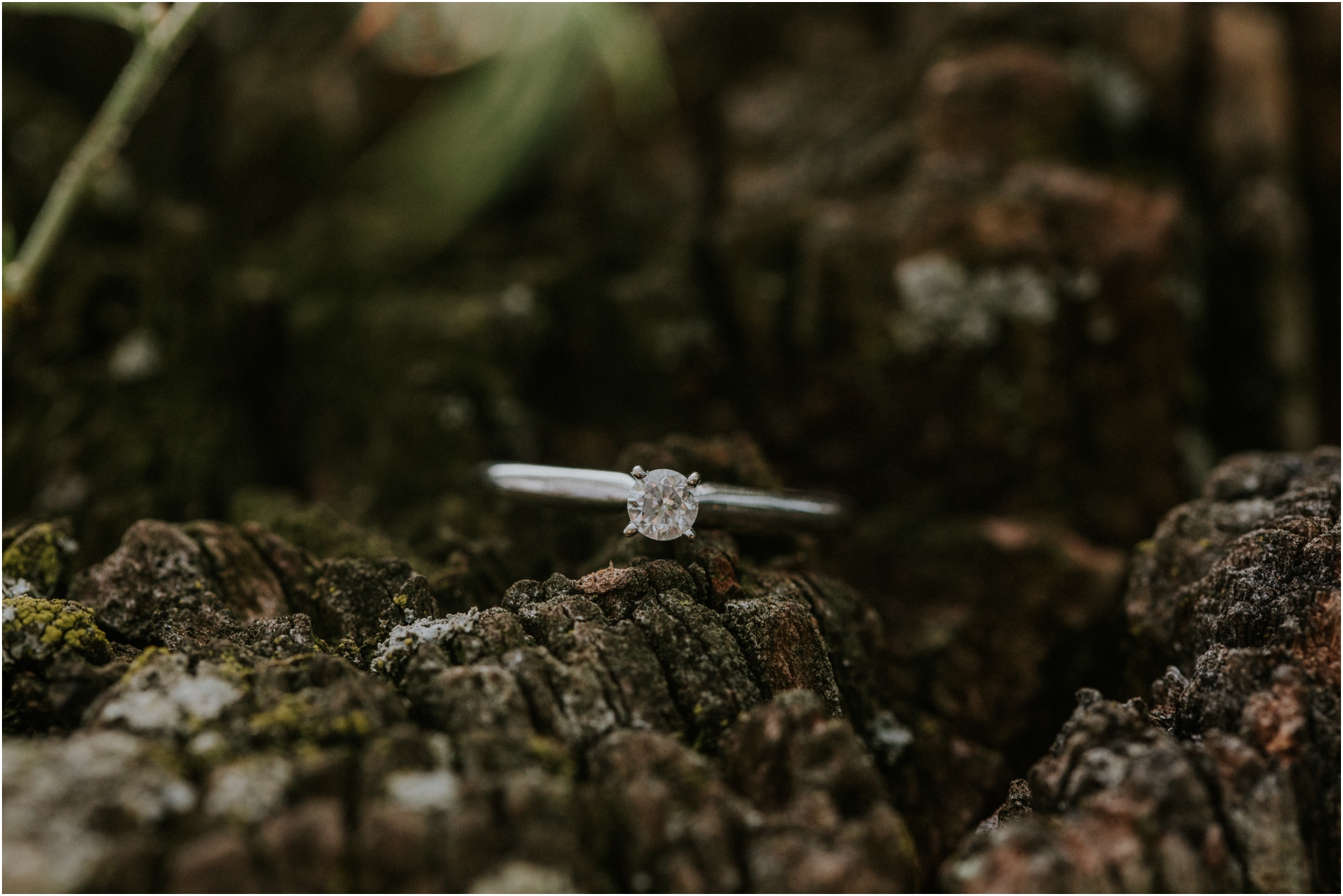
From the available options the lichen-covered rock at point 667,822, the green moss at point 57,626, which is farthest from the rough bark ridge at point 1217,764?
Result: the green moss at point 57,626

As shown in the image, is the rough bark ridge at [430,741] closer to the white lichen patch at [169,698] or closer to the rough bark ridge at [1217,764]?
the white lichen patch at [169,698]

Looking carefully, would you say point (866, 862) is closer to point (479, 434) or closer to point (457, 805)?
point (457, 805)

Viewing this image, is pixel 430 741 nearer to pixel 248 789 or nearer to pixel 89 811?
pixel 248 789

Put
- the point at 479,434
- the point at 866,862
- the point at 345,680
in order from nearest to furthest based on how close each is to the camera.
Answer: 1. the point at 866,862
2. the point at 345,680
3. the point at 479,434

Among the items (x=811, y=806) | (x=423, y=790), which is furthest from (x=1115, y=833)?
(x=423, y=790)

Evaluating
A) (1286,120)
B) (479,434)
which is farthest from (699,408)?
(1286,120)
